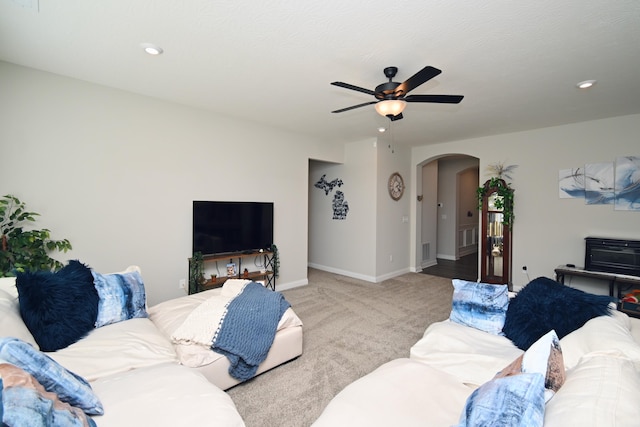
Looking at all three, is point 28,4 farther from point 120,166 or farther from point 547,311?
point 547,311

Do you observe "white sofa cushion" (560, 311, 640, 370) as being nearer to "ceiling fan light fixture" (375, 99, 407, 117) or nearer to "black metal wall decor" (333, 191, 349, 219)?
"ceiling fan light fixture" (375, 99, 407, 117)

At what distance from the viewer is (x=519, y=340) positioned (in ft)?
6.16

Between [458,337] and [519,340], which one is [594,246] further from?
[458,337]

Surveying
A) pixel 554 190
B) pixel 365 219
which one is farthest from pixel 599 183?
pixel 365 219

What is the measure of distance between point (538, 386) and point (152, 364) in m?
1.93

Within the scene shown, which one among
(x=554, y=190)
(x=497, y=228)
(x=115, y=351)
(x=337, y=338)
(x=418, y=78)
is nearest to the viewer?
(x=115, y=351)

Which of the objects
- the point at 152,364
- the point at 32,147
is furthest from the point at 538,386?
the point at 32,147

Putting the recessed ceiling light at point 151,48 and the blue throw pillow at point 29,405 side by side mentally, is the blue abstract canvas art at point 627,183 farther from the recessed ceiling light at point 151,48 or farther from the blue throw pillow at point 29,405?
the blue throw pillow at point 29,405

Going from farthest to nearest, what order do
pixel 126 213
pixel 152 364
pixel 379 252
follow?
1. pixel 379 252
2. pixel 126 213
3. pixel 152 364

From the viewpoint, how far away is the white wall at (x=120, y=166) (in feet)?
8.82

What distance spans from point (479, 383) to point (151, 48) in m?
3.23

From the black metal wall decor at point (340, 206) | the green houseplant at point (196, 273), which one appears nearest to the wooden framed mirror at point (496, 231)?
the black metal wall decor at point (340, 206)

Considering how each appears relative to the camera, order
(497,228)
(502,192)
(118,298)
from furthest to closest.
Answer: (497,228), (502,192), (118,298)

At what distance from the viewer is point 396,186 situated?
5.70 meters
